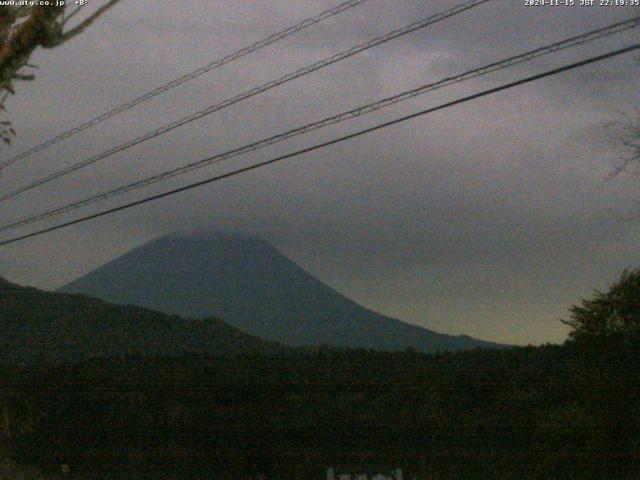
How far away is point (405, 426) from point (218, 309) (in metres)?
62.1

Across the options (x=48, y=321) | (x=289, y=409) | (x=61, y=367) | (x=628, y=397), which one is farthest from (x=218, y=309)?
(x=628, y=397)

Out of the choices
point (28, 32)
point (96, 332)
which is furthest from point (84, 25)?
point (96, 332)

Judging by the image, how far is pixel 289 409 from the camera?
15.8 metres

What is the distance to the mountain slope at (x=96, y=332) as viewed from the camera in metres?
31.5

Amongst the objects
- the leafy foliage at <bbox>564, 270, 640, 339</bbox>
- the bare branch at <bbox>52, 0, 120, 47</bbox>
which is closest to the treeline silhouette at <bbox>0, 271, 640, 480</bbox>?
the leafy foliage at <bbox>564, 270, 640, 339</bbox>

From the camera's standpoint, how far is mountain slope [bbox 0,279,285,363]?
31.5m

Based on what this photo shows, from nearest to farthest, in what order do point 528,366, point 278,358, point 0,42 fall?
1. point 0,42
2. point 528,366
3. point 278,358

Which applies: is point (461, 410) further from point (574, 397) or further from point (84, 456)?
point (84, 456)

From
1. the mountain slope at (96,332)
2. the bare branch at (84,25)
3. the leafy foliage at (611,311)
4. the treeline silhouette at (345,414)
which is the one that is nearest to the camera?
the bare branch at (84,25)

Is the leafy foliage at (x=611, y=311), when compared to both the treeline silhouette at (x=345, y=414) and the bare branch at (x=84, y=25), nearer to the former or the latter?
the treeline silhouette at (x=345, y=414)

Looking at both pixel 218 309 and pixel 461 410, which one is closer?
pixel 461 410

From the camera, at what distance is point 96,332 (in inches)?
1319

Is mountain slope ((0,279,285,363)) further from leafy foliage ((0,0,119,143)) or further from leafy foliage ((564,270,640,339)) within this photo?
leafy foliage ((0,0,119,143))

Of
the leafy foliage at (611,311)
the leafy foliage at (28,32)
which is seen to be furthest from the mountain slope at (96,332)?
the leafy foliage at (28,32)
